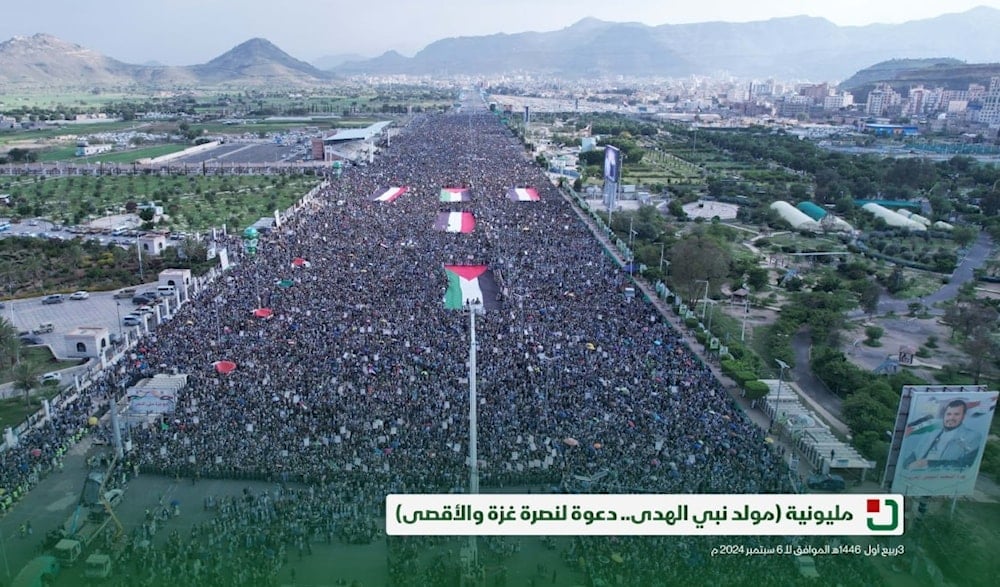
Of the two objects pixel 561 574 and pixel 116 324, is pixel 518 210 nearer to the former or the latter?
pixel 116 324

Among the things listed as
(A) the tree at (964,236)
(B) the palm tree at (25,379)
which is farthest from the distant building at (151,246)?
(A) the tree at (964,236)

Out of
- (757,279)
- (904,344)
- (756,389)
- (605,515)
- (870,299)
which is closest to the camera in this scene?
(605,515)

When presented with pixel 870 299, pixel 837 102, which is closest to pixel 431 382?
pixel 870 299

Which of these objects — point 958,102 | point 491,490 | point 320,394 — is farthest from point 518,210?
point 958,102

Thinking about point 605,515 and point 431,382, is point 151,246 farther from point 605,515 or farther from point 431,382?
point 605,515

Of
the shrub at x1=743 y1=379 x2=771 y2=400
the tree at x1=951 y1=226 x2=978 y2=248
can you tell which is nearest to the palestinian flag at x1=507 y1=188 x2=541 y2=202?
the tree at x1=951 y1=226 x2=978 y2=248

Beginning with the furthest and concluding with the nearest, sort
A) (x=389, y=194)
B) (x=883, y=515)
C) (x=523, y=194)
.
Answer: (x=523, y=194) < (x=389, y=194) < (x=883, y=515)
